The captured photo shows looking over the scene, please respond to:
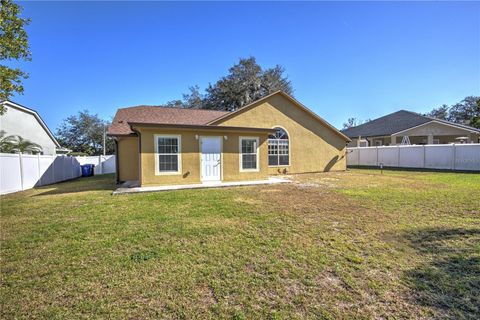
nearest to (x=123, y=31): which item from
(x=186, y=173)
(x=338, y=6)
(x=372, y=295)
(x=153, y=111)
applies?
(x=153, y=111)

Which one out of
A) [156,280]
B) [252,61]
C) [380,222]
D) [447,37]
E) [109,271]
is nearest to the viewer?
[156,280]

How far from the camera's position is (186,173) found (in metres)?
11.4

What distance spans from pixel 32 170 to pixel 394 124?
32.6 m

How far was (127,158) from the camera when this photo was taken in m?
13.7

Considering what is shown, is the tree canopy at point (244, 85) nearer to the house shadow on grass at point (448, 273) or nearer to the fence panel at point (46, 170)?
the fence panel at point (46, 170)

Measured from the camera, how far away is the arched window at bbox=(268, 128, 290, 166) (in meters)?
16.7

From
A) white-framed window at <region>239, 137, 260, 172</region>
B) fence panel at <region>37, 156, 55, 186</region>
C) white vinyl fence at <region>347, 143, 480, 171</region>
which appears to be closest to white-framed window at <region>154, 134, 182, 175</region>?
white-framed window at <region>239, 137, 260, 172</region>

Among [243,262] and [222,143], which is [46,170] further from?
[243,262]

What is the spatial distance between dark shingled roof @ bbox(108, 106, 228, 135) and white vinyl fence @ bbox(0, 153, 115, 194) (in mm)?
4183

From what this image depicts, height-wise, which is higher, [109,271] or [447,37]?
[447,37]

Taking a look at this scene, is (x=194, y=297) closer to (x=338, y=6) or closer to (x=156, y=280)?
(x=156, y=280)

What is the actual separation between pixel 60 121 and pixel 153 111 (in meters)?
41.6

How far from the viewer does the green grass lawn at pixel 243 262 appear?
2674mm

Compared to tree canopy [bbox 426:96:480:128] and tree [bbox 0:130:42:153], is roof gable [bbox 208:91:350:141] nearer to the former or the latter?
tree [bbox 0:130:42:153]
